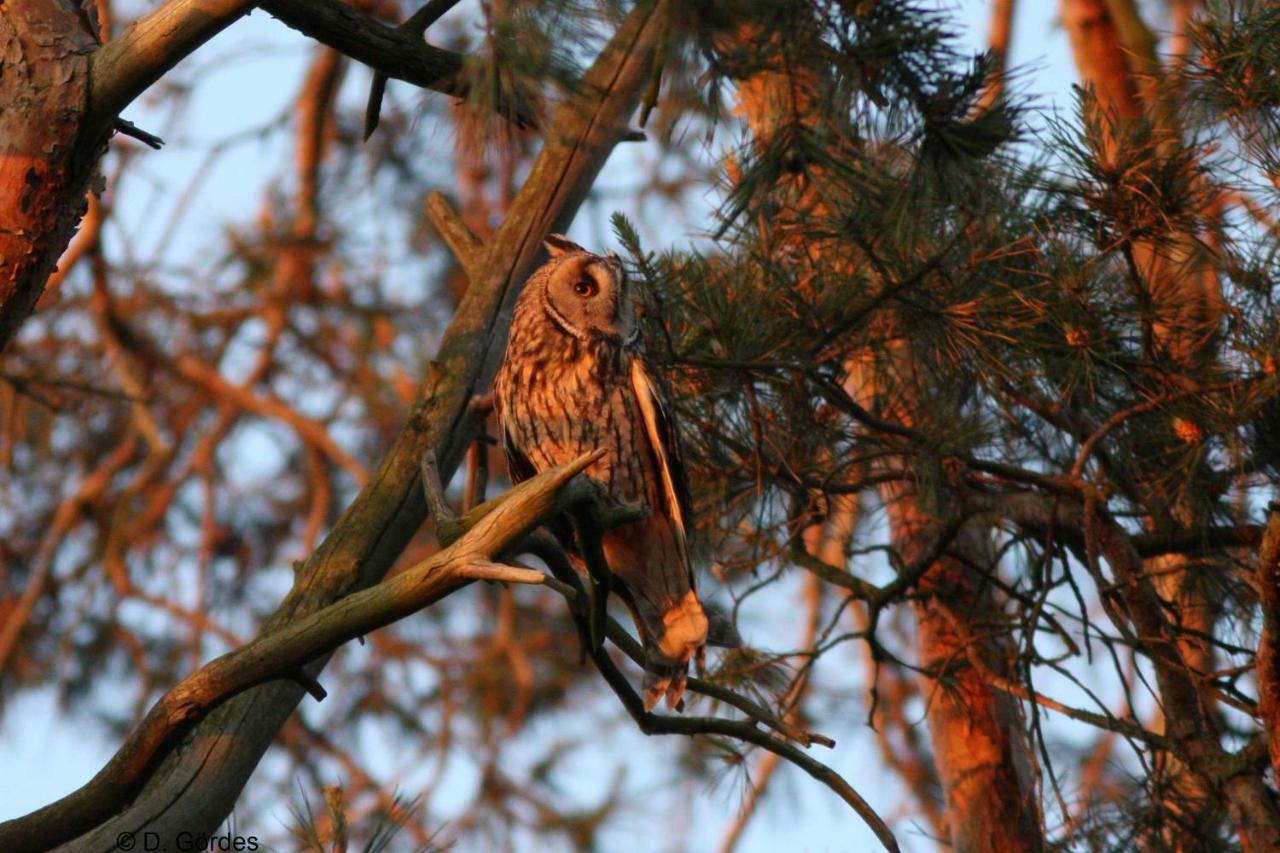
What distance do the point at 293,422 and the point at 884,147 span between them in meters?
3.49

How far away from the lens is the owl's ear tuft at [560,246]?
3.09 meters

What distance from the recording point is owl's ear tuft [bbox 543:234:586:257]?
3094 mm

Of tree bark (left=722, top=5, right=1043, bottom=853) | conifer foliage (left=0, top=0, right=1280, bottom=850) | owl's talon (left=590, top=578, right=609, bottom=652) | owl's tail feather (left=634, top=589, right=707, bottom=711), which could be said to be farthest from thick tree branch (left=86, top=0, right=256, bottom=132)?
owl's tail feather (left=634, top=589, right=707, bottom=711)

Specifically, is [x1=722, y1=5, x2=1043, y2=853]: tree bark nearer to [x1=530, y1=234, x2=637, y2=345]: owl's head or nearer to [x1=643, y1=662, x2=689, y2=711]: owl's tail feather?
[x1=530, y1=234, x2=637, y2=345]: owl's head

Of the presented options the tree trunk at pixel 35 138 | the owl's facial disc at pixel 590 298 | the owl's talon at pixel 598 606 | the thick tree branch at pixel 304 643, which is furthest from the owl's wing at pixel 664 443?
the tree trunk at pixel 35 138

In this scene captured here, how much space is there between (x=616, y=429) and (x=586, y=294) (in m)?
0.32

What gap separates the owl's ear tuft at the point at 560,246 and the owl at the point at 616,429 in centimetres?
4

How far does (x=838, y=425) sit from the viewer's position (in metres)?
3.04

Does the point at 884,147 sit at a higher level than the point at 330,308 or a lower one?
lower

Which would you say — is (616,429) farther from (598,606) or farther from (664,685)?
(598,606)

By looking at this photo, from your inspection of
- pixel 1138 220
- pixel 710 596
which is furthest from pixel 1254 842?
pixel 710 596

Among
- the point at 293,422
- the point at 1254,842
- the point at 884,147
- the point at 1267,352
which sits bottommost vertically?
the point at 1254,842

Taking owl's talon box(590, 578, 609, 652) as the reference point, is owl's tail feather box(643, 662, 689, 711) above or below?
above

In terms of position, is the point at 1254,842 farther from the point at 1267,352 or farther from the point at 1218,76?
the point at 1218,76
